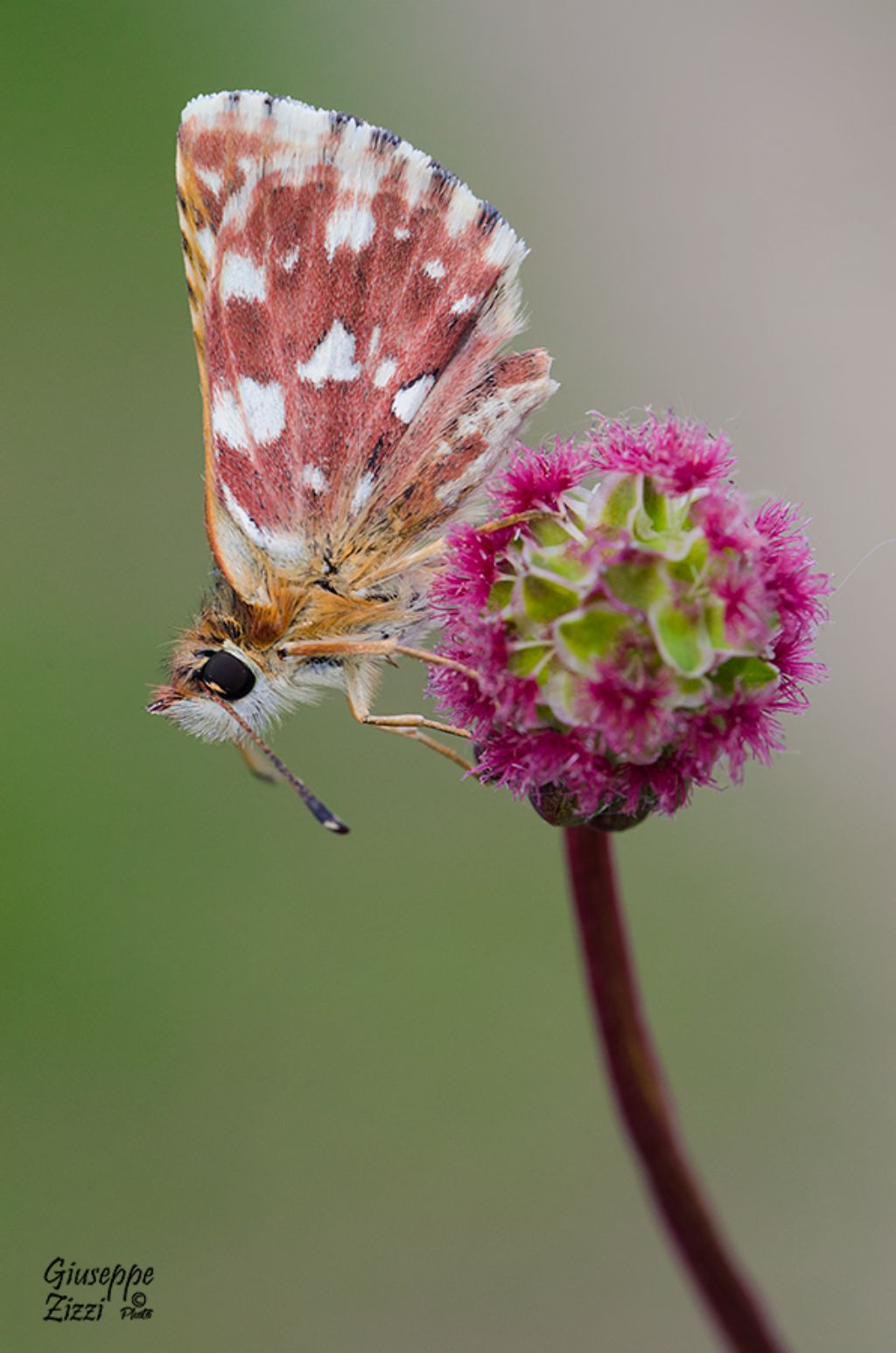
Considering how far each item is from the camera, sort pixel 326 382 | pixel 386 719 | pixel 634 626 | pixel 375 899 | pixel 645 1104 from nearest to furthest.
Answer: pixel 645 1104
pixel 634 626
pixel 386 719
pixel 326 382
pixel 375 899

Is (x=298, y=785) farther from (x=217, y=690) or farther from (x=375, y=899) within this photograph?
(x=375, y=899)

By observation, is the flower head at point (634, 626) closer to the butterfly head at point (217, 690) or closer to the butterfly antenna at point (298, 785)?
the butterfly antenna at point (298, 785)

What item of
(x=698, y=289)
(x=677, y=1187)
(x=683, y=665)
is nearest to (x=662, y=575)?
(x=683, y=665)

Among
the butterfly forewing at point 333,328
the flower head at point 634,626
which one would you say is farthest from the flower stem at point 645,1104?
the butterfly forewing at point 333,328

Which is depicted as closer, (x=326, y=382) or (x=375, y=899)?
(x=326, y=382)
